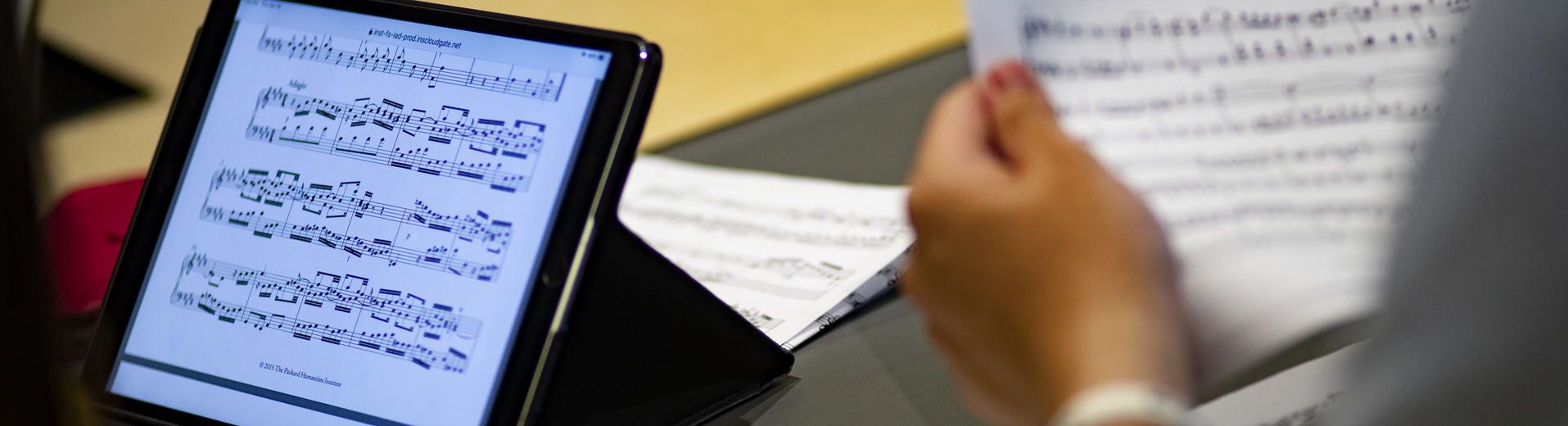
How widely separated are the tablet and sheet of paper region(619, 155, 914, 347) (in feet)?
0.50

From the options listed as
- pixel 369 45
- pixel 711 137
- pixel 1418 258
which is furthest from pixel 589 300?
pixel 711 137

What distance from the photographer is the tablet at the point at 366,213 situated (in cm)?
35

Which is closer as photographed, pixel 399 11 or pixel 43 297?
pixel 43 297

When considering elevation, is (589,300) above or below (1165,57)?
below

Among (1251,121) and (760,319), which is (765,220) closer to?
(760,319)

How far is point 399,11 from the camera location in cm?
41

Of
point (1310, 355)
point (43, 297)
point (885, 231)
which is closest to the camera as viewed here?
point (43, 297)

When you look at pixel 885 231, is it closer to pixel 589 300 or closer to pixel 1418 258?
pixel 589 300

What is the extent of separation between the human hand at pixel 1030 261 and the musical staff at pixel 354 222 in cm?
14

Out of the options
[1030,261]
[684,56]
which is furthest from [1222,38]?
[684,56]

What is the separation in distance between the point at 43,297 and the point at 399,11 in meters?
0.32

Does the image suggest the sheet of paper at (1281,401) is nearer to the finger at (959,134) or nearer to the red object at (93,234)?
the finger at (959,134)

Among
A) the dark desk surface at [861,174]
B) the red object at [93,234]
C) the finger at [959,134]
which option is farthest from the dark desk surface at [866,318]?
the red object at [93,234]

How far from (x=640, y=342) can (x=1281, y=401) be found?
218 mm
